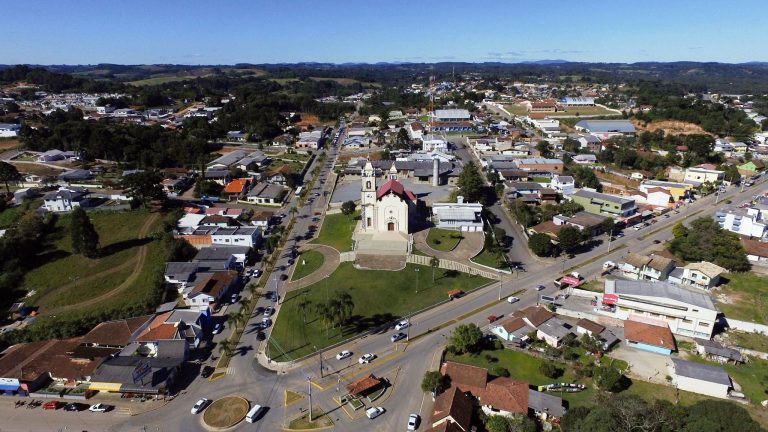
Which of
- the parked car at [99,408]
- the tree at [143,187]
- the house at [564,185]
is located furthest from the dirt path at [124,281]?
the house at [564,185]

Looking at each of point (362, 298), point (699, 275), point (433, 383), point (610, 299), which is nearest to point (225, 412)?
point (433, 383)

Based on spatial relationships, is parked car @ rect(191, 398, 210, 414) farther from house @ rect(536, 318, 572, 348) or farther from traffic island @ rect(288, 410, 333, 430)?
house @ rect(536, 318, 572, 348)

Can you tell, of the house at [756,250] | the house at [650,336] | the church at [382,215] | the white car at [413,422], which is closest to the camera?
the white car at [413,422]

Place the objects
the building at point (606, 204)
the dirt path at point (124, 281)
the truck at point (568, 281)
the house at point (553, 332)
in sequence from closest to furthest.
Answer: the house at point (553, 332) < the dirt path at point (124, 281) < the truck at point (568, 281) < the building at point (606, 204)

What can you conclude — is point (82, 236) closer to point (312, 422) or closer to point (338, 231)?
point (338, 231)

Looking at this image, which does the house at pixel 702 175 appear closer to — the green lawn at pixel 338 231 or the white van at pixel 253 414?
the green lawn at pixel 338 231

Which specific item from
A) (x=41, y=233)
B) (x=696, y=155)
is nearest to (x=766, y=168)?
(x=696, y=155)

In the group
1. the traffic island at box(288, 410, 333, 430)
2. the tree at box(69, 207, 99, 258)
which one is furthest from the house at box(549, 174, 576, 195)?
the tree at box(69, 207, 99, 258)
